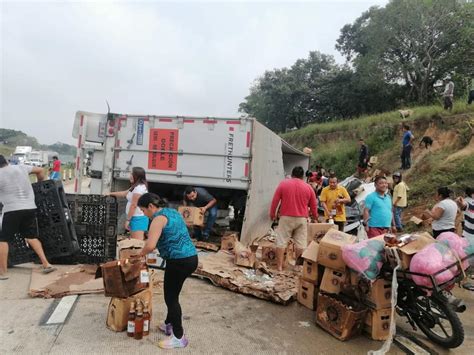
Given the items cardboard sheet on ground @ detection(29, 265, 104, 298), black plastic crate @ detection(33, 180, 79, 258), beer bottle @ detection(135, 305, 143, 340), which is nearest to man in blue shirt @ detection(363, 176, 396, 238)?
beer bottle @ detection(135, 305, 143, 340)

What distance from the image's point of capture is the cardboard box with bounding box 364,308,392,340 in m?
3.42

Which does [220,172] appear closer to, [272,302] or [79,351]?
[272,302]

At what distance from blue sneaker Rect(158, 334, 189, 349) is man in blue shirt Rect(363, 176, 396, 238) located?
11.3ft

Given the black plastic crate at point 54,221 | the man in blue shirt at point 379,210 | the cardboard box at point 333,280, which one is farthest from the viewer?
the man in blue shirt at point 379,210

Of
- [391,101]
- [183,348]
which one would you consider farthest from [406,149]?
[391,101]

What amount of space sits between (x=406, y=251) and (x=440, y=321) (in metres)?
0.79

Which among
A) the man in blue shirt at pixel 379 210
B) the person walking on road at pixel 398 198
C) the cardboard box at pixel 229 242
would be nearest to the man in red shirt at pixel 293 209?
the man in blue shirt at pixel 379 210

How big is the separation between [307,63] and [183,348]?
31.7 metres

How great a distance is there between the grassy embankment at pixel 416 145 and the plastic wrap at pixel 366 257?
7.70 meters

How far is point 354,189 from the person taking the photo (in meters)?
10.0

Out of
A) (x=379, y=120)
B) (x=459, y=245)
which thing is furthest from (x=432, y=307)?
(x=379, y=120)

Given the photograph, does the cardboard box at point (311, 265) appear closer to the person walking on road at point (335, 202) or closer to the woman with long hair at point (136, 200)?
the woman with long hair at point (136, 200)

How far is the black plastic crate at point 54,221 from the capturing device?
188 inches

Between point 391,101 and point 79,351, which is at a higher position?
point 391,101
